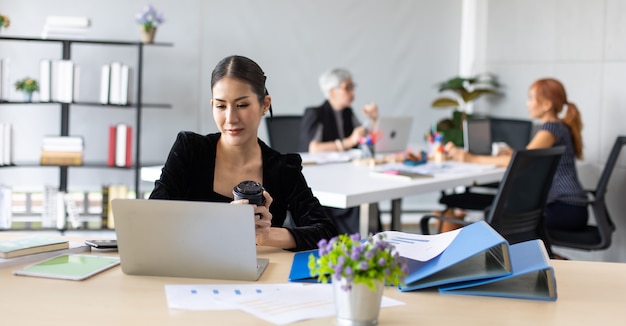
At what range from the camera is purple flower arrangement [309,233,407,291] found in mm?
1565

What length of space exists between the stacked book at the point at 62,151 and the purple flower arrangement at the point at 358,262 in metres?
4.71

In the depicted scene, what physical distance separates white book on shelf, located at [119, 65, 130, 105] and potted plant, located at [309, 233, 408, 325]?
15.4ft

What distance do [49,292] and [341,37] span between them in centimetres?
548

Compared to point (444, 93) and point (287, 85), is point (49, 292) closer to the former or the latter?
point (287, 85)

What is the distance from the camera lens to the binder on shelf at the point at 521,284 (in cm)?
189

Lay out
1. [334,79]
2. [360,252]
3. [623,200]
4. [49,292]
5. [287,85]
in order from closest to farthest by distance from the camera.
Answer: [360,252], [49,292], [623,200], [334,79], [287,85]

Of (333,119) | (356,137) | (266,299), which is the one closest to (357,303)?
(266,299)

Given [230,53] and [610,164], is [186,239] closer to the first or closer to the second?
[610,164]

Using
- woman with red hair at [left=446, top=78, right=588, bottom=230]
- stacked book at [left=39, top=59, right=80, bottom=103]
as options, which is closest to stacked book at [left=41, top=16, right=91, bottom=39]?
stacked book at [left=39, top=59, right=80, bottom=103]

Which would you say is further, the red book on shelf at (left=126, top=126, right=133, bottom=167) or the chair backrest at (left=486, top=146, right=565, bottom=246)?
the red book on shelf at (left=126, top=126, right=133, bottom=167)

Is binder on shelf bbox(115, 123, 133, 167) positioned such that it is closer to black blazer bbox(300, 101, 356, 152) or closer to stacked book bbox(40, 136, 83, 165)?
stacked book bbox(40, 136, 83, 165)

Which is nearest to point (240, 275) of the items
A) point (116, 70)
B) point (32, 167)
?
point (116, 70)

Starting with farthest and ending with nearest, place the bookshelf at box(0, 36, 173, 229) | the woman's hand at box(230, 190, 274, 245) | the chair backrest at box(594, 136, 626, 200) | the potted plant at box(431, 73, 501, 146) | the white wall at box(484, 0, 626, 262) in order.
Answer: the potted plant at box(431, 73, 501, 146), the bookshelf at box(0, 36, 173, 229), the white wall at box(484, 0, 626, 262), the chair backrest at box(594, 136, 626, 200), the woman's hand at box(230, 190, 274, 245)

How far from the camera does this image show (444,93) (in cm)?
740
